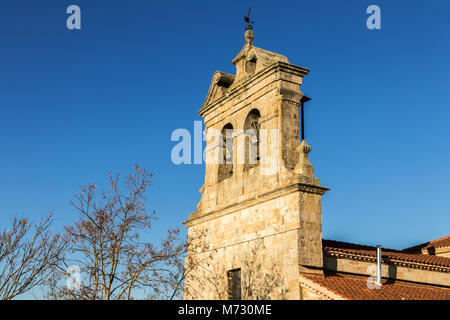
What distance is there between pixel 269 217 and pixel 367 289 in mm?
3773

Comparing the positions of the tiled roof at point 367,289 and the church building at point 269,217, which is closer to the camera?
the tiled roof at point 367,289

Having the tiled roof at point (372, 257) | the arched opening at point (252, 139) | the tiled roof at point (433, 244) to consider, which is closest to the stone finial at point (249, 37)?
the arched opening at point (252, 139)

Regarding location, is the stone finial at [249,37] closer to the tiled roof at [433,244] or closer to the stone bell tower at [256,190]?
the stone bell tower at [256,190]

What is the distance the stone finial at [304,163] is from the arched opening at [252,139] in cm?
274

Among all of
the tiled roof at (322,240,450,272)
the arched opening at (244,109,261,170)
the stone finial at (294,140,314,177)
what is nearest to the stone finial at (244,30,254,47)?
the arched opening at (244,109,261,170)

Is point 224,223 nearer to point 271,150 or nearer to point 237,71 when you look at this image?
point 271,150

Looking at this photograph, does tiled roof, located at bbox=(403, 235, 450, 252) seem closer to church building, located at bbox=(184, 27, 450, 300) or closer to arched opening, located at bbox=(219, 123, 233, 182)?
church building, located at bbox=(184, 27, 450, 300)

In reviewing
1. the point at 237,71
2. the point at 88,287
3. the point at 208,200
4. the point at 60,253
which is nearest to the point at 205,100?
the point at 237,71

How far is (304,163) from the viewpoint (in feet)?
58.7

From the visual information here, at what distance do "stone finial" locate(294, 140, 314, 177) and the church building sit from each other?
0.11ft

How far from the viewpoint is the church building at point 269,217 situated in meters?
17.1

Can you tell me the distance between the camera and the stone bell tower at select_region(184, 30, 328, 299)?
17.3 m

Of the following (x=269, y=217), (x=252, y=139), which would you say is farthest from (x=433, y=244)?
(x=269, y=217)

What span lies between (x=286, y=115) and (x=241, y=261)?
5260 millimetres
